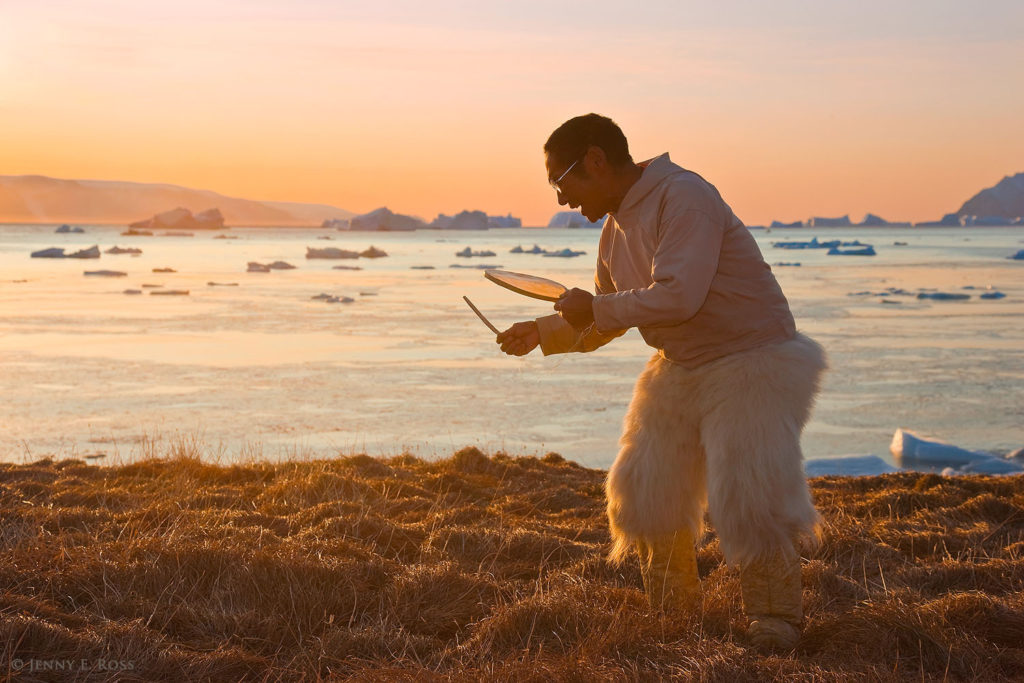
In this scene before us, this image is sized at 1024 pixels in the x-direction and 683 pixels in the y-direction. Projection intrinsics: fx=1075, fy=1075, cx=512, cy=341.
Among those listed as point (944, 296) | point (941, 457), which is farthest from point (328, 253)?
point (941, 457)

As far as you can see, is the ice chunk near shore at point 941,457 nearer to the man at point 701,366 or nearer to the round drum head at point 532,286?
the man at point 701,366

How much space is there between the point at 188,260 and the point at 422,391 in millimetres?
38371

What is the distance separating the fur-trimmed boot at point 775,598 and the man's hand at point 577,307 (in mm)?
841

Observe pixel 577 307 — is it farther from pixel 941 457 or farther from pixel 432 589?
pixel 941 457

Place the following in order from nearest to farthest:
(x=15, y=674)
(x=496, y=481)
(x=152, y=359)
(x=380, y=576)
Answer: (x=15, y=674) → (x=380, y=576) → (x=496, y=481) → (x=152, y=359)

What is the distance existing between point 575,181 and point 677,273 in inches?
17.3

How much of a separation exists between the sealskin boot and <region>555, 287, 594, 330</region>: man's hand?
0.73 meters

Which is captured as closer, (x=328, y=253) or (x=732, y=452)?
(x=732, y=452)

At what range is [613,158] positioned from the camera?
310cm

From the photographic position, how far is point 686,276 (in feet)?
9.48

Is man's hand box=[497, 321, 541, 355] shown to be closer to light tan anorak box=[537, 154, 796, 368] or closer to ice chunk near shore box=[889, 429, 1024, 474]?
light tan anorak box=[537, 154, 796, 368]

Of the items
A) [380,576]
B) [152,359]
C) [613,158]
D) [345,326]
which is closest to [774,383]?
[613,158]

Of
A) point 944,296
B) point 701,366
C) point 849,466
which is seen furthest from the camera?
point 944,296

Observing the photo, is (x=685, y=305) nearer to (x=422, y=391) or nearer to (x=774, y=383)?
(x=774, y=383)
